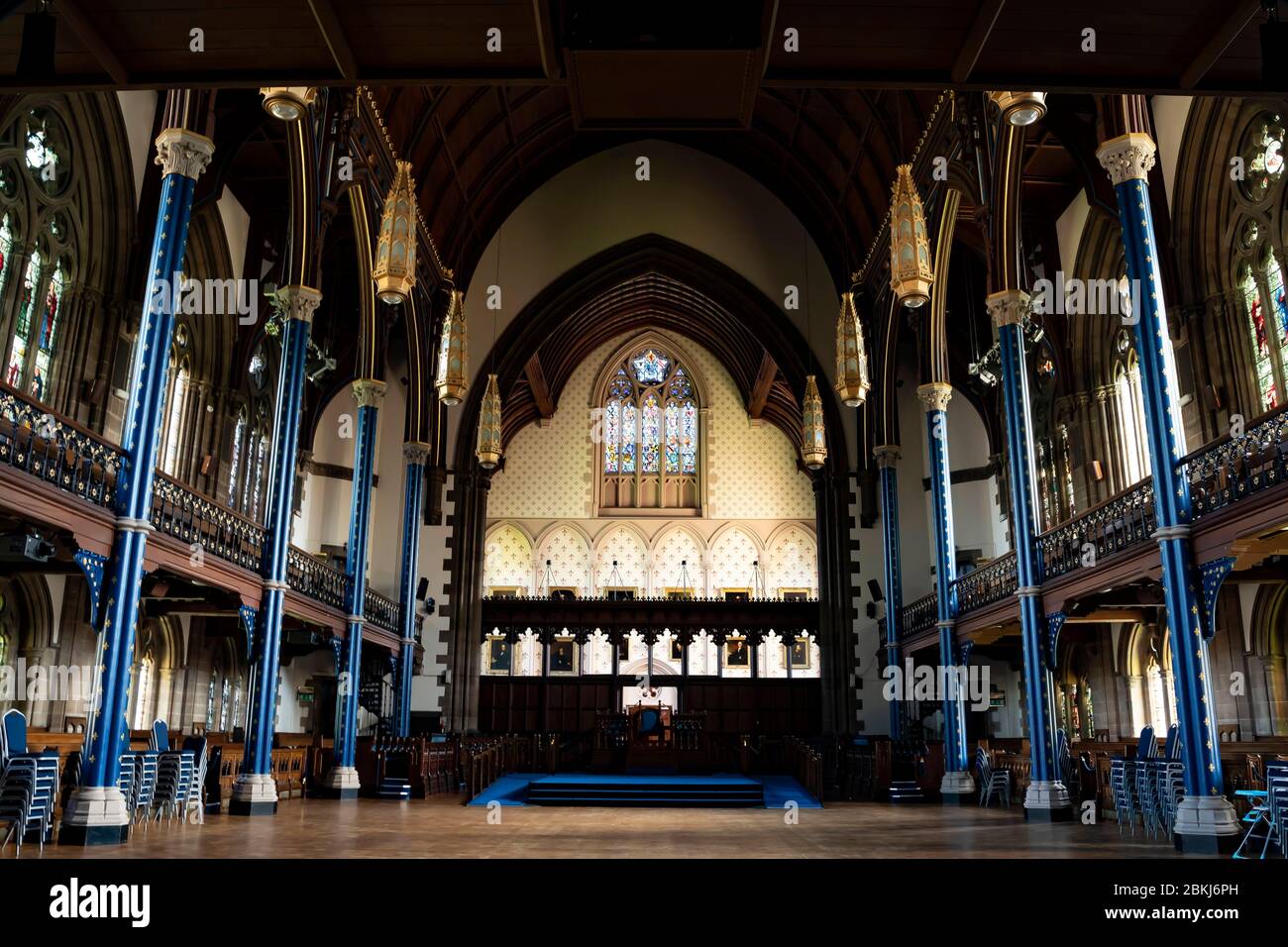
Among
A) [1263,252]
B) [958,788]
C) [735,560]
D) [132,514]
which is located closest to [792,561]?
[735,560]

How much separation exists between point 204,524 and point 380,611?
342 inches

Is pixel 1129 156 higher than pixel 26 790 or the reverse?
higher

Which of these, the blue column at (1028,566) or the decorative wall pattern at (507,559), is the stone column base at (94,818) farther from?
the decorative wall pattern at (507,559)

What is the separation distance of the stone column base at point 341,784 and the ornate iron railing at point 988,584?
11.0 meters

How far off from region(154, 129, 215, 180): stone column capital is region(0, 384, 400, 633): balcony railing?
334 centimetres

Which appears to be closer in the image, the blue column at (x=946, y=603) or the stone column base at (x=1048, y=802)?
the stone column base at (x=1048, y=802)

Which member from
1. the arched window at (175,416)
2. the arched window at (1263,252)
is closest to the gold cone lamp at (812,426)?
the arched window at (1263,252)

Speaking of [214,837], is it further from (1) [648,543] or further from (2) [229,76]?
(1) [648,543]

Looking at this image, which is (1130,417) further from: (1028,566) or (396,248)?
(396,248)

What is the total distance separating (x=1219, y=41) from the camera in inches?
190

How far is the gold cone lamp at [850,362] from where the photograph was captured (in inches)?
689

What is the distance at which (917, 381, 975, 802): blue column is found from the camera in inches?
666

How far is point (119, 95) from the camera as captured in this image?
1656 cm

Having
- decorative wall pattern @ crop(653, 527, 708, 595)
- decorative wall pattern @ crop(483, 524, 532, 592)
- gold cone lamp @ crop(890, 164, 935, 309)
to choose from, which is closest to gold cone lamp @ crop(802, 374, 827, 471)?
gold cone lamp @ crop(890, 164, 935, 309)
